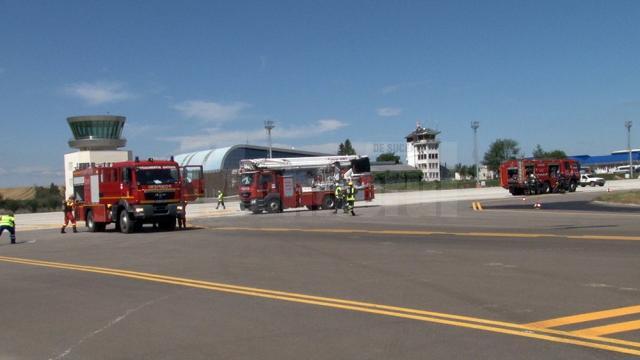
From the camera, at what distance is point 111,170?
26.3m

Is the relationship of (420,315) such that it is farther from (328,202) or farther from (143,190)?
(328,202)

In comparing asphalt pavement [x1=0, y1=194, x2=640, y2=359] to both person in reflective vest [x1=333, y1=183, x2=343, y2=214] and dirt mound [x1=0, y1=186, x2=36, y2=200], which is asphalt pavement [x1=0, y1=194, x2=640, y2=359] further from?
dirt mound [x1=0, y1=186, x2=36, y2=200]

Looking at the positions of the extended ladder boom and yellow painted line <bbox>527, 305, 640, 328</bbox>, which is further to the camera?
the extended ladder boom

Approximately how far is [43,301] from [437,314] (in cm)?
610

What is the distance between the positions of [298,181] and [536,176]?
2243 centimetres

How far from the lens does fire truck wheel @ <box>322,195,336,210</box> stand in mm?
38781

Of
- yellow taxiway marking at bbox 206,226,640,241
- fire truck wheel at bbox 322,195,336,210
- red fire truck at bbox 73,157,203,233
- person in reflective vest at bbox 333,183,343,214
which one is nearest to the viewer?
yellow taxiway marking at bbox 206,226,640,241

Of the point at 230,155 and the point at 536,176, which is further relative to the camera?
the point at 230,155

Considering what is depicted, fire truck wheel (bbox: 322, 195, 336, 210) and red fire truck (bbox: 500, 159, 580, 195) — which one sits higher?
red fire truck (bbox: 500, 159, 580, 195)

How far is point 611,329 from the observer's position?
Answer: 22.9 ft

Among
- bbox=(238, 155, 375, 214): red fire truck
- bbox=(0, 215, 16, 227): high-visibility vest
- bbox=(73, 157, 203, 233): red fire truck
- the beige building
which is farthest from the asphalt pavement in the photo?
the beige building

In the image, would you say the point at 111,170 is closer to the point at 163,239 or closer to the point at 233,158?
the point at 163,239

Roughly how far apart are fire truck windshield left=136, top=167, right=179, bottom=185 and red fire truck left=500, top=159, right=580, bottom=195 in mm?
32756

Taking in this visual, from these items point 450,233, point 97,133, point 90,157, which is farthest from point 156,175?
point 97,133
